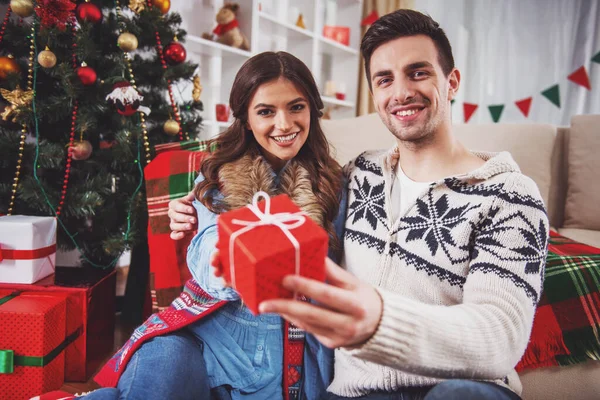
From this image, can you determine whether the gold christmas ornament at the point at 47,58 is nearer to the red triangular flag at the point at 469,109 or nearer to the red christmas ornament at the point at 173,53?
the red christmas ornament at the point at 173,53

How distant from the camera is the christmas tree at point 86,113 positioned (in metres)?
1.62

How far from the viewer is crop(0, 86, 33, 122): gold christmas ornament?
1.57 m

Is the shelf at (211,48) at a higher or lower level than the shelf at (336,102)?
higher

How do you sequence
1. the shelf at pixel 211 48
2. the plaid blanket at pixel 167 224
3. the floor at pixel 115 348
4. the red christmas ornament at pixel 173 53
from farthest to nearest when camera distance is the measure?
the shelf at pixel 211 48
the red christmas ornament at pixel 173 53
the floor at pixel 115 348
the plaid blanket at pixel 167 224

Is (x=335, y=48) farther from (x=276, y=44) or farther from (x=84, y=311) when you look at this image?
(x=84, y=311)

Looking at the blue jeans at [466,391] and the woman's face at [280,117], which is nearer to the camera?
the blue jeans at [466,391]

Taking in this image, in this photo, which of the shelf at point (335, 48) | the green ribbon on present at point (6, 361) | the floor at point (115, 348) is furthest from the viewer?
the shelf at point (335, 48)

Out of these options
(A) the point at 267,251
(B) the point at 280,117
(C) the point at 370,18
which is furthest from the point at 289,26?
(A) the point at 267,251

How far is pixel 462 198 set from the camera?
99cm

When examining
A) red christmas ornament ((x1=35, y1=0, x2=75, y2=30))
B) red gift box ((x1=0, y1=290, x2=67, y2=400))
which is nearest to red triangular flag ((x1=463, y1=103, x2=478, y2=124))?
red christmas ornament ((x1=35, y1=0, x2=75, y2=30))

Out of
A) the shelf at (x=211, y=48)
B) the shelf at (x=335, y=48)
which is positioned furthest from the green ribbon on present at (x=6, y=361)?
the shelf at (x=335, y=48)

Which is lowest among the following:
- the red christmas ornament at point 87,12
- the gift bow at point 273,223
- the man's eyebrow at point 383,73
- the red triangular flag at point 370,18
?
the gift bow at point 273,223

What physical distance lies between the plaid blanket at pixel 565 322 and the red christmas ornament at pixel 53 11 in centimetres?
189

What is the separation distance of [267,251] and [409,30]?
835 mm
